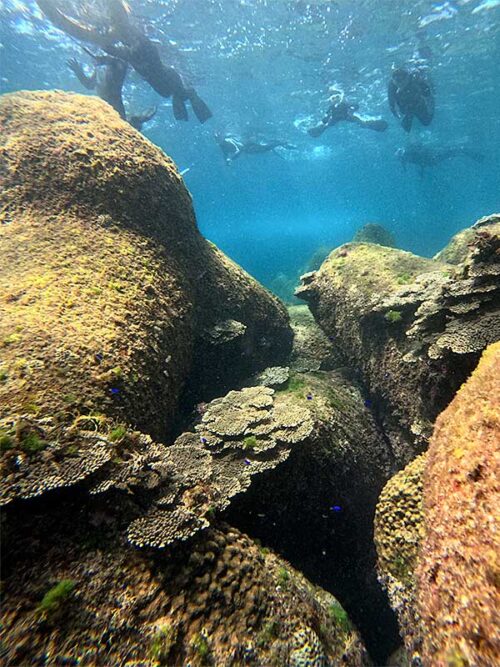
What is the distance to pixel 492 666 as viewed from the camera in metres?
1.40

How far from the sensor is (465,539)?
1.81 meters

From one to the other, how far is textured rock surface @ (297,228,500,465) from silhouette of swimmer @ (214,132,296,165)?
2094cm

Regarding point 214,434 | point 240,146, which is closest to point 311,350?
point 214,434

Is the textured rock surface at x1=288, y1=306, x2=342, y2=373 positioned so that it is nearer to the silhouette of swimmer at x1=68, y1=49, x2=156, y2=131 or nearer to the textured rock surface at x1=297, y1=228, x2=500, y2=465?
the textured rock surface at x1=297, y1=228, x2=500, y2=465

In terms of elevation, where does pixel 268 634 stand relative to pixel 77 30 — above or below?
below

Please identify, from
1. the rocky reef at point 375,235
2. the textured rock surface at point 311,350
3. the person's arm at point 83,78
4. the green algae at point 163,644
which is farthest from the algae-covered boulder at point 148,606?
the rocky reef at point 375,235

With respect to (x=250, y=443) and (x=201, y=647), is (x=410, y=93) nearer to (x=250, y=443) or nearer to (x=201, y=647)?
(x=250, y=443)

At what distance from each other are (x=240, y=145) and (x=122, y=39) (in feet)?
67.2

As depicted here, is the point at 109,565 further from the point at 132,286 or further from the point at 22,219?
the point at 22,219

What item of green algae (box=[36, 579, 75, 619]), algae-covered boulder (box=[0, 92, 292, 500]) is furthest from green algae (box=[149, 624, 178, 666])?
algae-covered boulder (box=[0, 92, 292, 500])

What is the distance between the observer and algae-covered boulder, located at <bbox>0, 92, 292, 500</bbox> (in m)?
2.70

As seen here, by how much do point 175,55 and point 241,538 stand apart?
22.3 meters

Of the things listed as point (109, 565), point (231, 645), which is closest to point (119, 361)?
point (109, 565)

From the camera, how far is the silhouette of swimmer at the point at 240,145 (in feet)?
79.8
